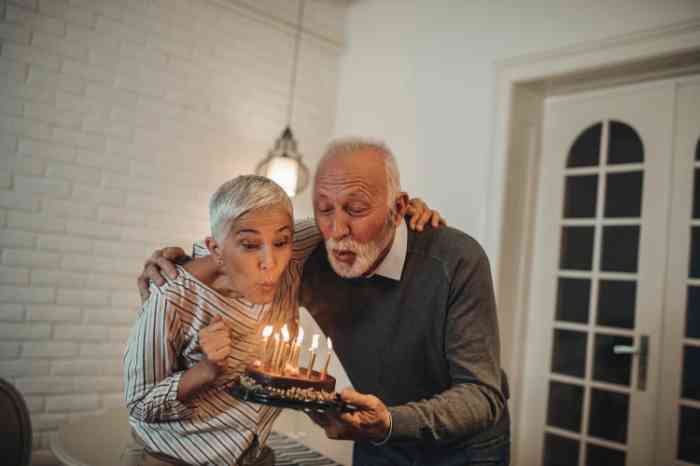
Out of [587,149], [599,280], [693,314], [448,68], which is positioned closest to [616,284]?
[599,280]

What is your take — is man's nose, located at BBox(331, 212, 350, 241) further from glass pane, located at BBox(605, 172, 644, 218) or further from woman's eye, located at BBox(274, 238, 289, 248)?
glass pane, located at BBox(605, 172, 644, 218)

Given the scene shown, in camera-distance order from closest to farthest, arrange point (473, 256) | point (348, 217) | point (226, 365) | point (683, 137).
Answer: point (226, 365)
point (348, 217)
point (473, 256)
point (683, 137)

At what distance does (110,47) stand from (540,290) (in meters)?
Answer: 3.27

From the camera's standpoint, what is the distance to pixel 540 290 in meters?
4.23

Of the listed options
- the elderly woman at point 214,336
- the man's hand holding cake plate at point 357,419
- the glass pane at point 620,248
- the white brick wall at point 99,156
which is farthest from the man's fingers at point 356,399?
the white brick wall at point 99,156

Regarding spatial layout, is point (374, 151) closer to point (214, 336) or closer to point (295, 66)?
point (214, 336)

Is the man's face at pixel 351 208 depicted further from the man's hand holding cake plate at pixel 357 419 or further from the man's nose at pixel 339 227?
the man's hand holding cake plate at pixel 357 419

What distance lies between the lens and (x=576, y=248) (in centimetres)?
409

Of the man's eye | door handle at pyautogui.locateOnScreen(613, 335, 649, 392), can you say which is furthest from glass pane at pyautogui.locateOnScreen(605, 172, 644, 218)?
the man's eye

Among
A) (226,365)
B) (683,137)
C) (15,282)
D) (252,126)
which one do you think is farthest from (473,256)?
(252,126)

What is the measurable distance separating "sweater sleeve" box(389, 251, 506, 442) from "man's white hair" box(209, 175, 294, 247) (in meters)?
0.60

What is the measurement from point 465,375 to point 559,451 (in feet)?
8.52

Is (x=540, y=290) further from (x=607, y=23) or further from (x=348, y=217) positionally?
(x=348, y=217)

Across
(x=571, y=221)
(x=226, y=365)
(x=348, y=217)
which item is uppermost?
(x=571, y=221)
